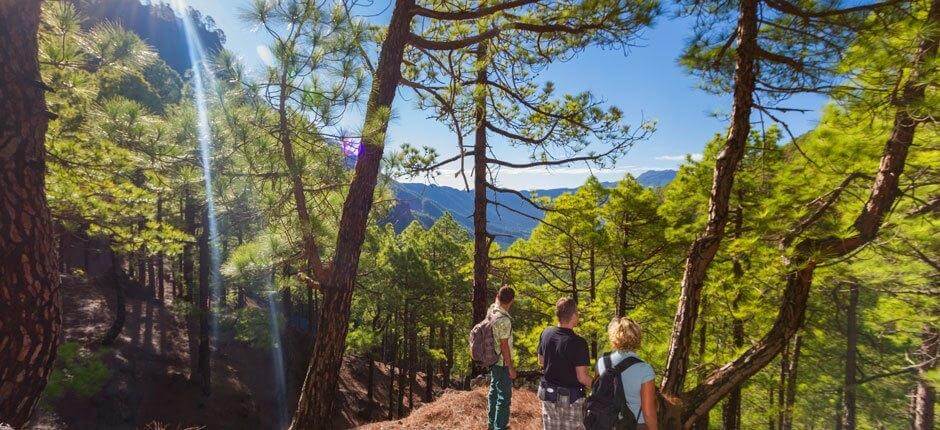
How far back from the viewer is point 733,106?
185 inches

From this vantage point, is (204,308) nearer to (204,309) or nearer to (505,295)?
A: (204,309)

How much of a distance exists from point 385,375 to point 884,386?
31.0 meters

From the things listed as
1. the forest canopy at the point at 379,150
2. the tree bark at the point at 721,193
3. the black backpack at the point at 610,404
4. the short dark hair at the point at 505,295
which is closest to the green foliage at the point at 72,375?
the forest canopy at the point at 379,150

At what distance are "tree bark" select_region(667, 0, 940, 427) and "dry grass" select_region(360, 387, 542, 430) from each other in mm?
3048

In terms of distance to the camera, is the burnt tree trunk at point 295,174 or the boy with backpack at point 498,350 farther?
the boy with backpack at point 498,350

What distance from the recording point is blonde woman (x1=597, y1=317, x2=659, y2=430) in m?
3.39

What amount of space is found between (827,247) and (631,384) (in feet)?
11.4

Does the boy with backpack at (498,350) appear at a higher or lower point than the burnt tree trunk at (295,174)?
lower

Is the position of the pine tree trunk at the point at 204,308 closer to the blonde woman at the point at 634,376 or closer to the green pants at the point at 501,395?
the green pants at the point at 501,395

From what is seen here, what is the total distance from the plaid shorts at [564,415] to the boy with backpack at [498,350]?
764mm

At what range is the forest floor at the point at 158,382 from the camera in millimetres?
14344

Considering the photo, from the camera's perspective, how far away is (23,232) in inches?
86.7

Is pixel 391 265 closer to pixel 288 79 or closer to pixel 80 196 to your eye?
pixel 80 196

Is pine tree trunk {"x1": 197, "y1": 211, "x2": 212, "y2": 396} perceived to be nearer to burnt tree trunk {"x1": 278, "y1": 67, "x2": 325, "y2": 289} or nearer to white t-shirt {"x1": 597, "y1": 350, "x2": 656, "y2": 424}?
burnt tree trunk {"x1": 278, "y1": 67, "x2": 325, "y2": 289}
